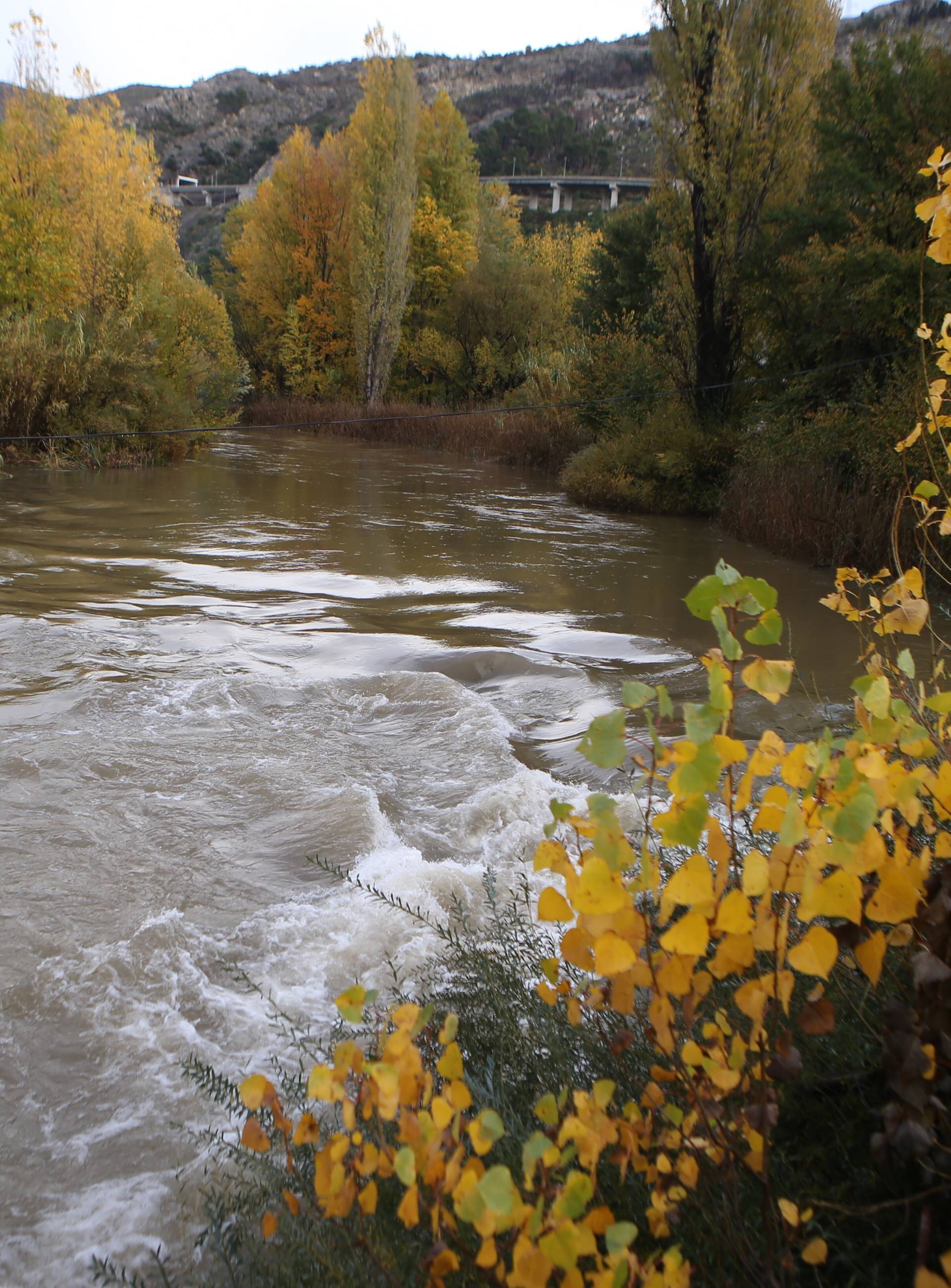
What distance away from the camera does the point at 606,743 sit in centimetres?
102

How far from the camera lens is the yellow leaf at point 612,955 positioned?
1.04m

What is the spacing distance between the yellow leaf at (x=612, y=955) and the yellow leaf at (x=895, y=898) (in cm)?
30

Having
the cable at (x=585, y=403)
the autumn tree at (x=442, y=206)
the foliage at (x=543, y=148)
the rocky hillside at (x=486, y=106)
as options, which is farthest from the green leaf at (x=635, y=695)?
the rocky hillside at (x=486, y=106)

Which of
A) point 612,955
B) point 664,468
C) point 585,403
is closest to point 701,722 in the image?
point 612,955

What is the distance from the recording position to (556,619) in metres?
8.11

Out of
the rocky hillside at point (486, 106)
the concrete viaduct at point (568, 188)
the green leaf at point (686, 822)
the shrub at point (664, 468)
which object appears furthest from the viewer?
the rocky hillside at point (486, 106)

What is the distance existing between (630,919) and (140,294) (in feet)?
69.6

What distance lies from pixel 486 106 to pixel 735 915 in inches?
5764

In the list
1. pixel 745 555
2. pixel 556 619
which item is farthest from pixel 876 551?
pixel 556 619

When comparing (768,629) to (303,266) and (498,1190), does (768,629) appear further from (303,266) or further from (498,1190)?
(303,266)

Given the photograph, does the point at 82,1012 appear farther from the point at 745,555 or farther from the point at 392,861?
the point at 745,555

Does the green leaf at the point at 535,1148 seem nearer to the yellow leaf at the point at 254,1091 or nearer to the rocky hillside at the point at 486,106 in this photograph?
the yellow leaf at the point at 254,1091

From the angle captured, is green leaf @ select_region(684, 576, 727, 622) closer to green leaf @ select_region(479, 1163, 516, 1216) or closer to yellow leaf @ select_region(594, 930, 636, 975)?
yellow leaf @ select_region(594, 930, 636, 975)

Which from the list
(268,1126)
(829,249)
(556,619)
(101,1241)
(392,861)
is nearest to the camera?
(268,1126)
